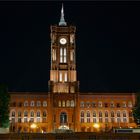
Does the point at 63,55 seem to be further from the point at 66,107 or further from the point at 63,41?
the point at 66,107

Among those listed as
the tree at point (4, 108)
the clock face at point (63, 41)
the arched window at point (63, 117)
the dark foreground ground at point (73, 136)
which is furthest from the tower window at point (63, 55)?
the dark foreground ground at point (73, 136)

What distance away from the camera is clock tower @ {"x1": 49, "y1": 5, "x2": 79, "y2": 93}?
120 m

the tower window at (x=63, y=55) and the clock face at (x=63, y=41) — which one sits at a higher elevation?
the clock face at (x=63, y=41)

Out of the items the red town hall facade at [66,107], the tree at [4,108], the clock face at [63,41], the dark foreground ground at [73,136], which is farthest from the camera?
the clock face at [63,41]

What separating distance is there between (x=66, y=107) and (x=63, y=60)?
53.9ft

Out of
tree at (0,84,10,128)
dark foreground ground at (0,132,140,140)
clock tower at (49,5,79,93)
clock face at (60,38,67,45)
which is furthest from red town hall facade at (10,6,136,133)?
dark foreground ground at (0,132,140,140)

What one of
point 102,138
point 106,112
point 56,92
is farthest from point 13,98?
point 102,138

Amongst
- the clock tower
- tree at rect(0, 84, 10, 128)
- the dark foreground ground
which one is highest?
the clock tower

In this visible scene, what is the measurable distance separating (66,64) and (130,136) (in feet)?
235

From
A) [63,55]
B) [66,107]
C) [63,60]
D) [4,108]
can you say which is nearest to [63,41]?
[63,55]

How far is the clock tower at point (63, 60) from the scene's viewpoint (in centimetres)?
12019

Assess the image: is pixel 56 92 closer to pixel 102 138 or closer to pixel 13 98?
pixel 13 98

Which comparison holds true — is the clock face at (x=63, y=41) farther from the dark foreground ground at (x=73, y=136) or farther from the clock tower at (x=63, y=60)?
the dark foreground ground at (x=73, y=136)

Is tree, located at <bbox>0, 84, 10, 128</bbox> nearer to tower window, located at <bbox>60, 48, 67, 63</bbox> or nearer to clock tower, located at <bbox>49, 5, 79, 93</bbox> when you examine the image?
clock tower, located at <bbox>49, 5, 79, 93</bbox>
